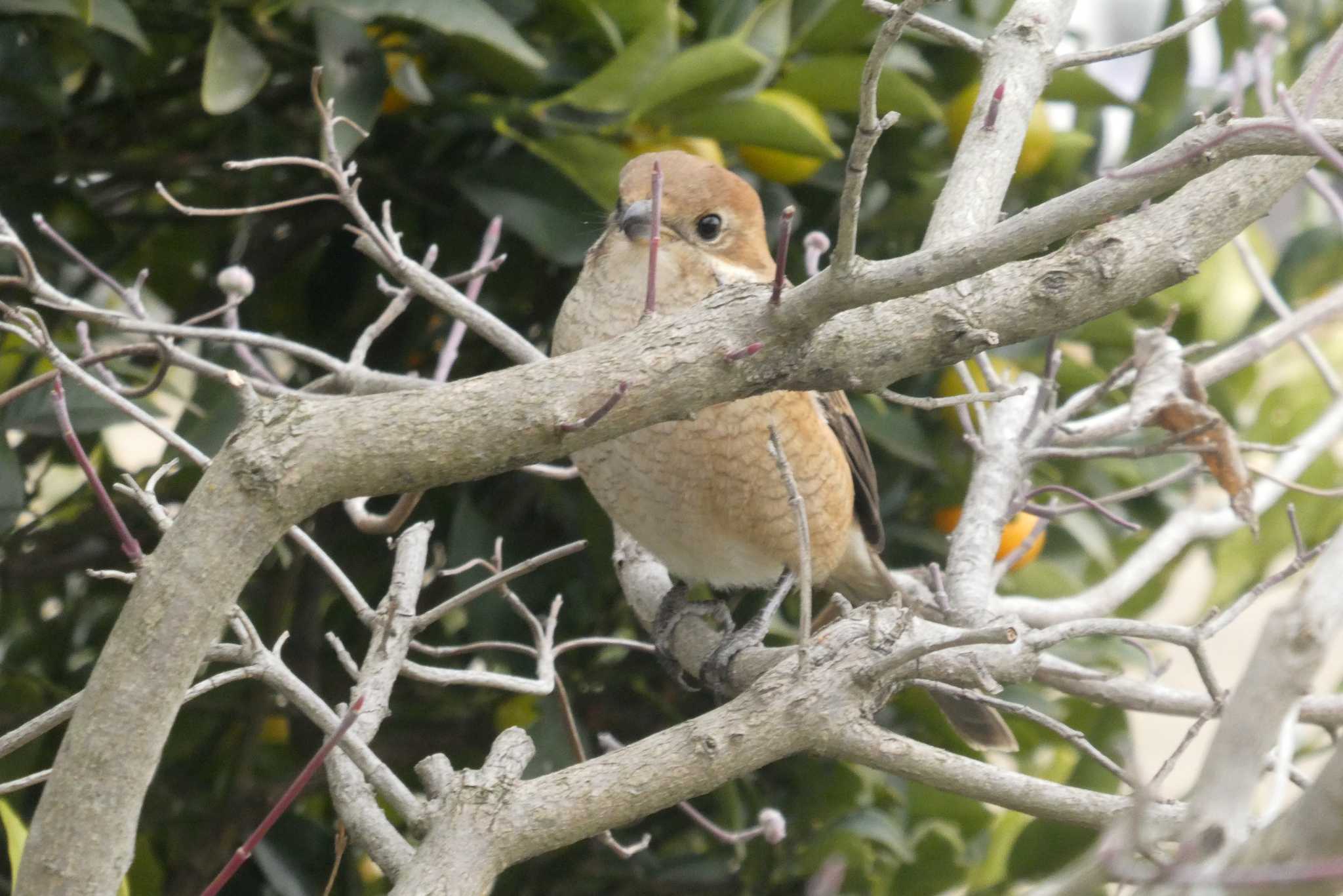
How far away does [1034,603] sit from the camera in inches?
113

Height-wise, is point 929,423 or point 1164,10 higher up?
point 1164,10

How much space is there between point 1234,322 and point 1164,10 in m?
0.80

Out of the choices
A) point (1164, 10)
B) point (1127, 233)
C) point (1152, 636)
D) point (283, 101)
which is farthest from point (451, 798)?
point (1164, 10)

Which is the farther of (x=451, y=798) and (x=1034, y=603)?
(x=1034, y=603)

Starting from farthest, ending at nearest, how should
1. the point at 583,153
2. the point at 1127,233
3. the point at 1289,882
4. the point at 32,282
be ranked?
the point at 583,153, the point at 32,282, the point at 1127,233, the point at 1289,882

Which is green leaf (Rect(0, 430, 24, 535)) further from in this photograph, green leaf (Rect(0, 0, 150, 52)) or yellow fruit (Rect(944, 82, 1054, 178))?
yellow fruit (Rect(944, 82, 1054, 178))

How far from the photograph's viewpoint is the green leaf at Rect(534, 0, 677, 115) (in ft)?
8.57

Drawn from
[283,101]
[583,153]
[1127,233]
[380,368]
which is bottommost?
[1127,233]

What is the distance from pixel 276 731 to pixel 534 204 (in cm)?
149

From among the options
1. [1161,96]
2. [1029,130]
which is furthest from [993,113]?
[1161,96]

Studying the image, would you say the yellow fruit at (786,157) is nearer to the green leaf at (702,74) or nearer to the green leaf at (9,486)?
the green leaf at (702,74)

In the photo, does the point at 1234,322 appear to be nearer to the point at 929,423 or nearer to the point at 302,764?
the point at 929,423

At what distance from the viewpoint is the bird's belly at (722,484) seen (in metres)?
2.72

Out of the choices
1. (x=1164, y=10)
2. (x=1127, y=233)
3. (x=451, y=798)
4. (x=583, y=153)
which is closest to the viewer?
(x=1127, y=233)
